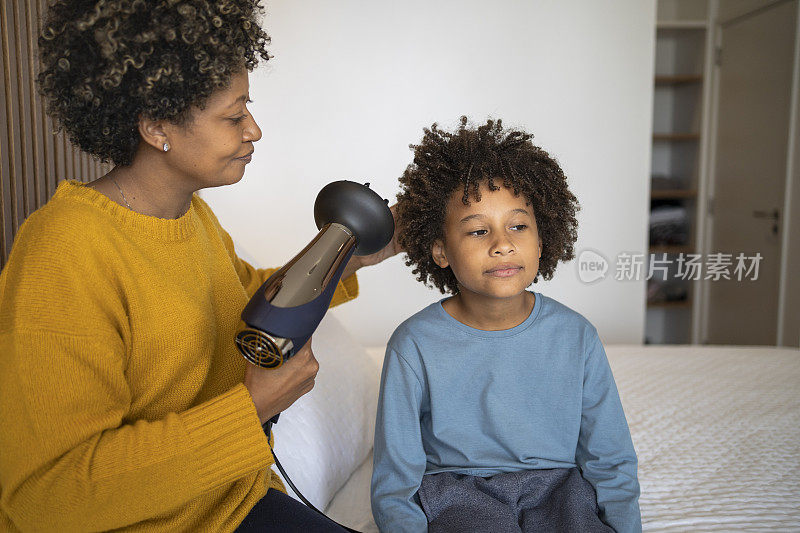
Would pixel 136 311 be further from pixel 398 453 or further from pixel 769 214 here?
pixel 769 214

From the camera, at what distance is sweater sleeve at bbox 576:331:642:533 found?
114 cm

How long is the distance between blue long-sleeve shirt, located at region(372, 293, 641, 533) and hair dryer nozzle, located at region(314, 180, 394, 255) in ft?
0.86

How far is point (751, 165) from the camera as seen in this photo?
375 cm

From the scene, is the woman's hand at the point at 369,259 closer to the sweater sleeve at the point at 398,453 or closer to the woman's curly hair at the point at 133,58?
the sweater sleeve at the point at 398,453

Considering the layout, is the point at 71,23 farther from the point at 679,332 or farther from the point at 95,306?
the point at 679,332

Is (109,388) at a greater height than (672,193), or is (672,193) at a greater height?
(672,193)

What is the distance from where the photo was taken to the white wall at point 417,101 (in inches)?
106

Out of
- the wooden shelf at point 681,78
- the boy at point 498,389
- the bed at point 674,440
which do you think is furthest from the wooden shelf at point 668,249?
the boy at point 498,389

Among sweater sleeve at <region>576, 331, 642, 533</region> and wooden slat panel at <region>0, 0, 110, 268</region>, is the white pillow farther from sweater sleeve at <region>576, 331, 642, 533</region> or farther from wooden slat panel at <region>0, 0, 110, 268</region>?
wooden slat panel at <region>0, 0, 110, 268</region>

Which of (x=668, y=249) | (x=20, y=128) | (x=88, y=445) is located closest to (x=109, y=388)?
(x=88, y=445)

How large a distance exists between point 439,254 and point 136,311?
63cm

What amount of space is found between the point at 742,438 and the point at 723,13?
10.5 ft

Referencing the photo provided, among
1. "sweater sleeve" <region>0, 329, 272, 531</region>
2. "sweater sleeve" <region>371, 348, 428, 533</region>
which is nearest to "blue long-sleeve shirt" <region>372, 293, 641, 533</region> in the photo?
"sweater sleeve" <region>371, 348, 428, 533</region>

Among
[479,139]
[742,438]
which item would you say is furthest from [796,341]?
[479,139]
